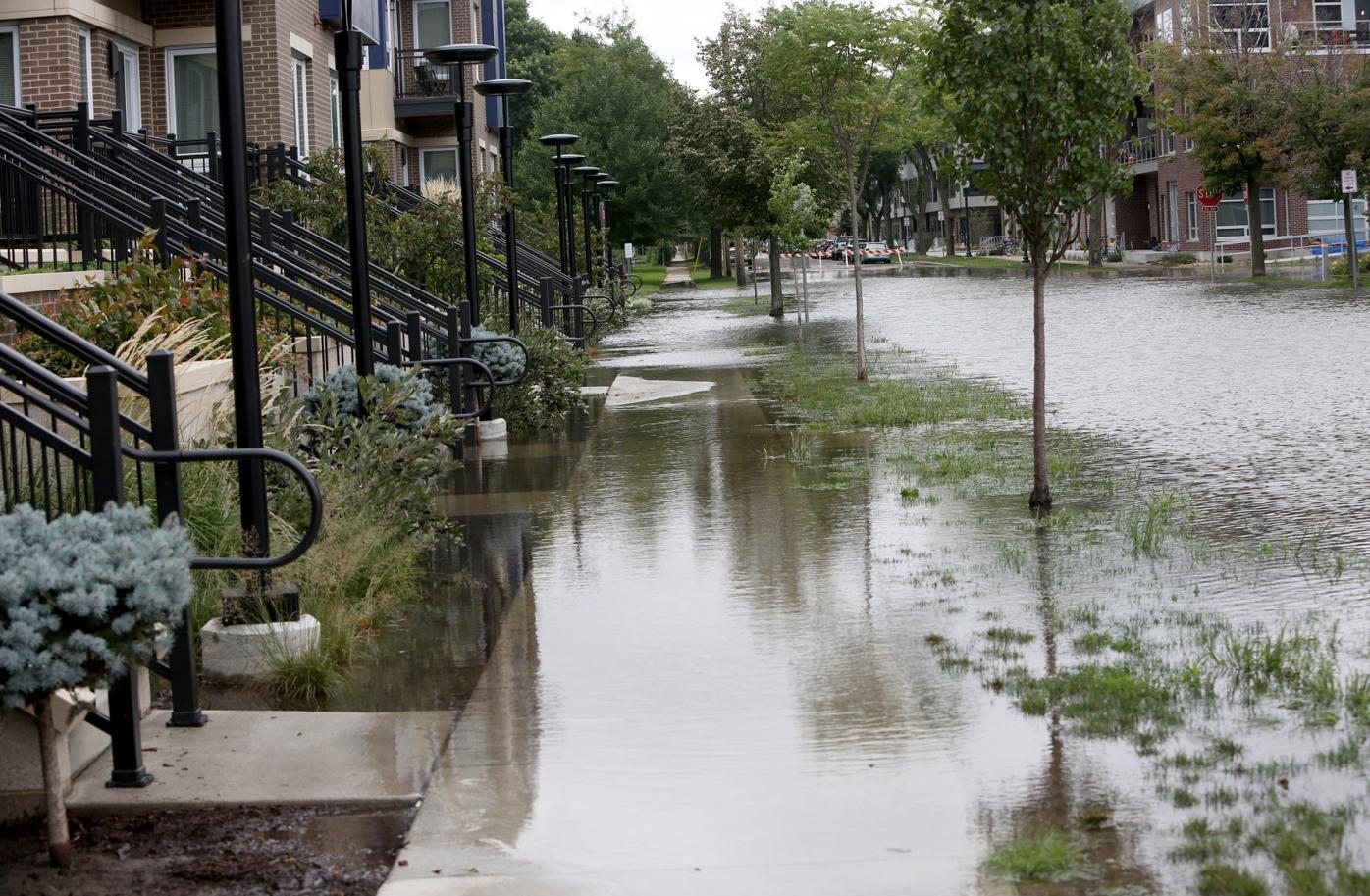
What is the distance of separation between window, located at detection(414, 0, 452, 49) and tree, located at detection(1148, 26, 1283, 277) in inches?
788

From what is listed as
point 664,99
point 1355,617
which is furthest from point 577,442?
point 664,99

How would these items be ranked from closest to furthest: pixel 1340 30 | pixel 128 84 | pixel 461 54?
pixel 461 54 < pixel 128 84 < pixel 1340 30

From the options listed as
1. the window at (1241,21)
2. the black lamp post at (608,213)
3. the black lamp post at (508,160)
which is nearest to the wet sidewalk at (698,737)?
the black lamp post at (508,160)

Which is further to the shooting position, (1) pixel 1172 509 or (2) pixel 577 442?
(2) pixel 577 442

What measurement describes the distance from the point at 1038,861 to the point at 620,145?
60.5 metres

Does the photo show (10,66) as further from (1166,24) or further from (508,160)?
(1166,24)

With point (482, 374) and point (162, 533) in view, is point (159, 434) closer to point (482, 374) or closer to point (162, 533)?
point (162, 533)

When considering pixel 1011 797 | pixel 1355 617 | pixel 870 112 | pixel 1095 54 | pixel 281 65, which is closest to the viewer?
pixel 1011 797

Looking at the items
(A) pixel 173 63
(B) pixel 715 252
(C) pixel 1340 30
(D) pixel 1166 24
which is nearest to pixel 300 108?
(A) pixel 173 63

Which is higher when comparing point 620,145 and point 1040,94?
point 620,145

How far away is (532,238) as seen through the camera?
123 ft

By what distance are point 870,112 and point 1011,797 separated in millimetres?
16563

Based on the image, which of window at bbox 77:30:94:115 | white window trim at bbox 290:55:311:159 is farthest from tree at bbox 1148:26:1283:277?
window at bbox 77:30:94:115

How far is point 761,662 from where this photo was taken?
7.32 meters
